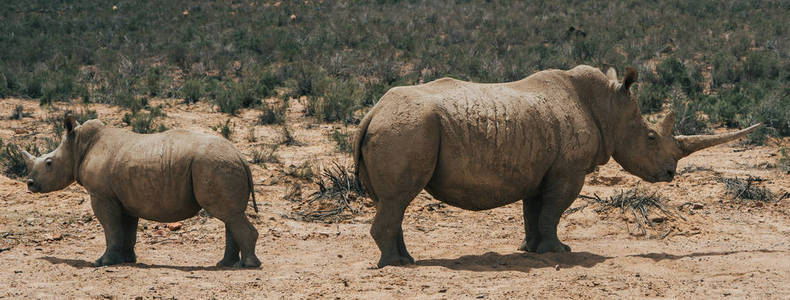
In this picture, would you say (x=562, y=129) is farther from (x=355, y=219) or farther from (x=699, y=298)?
(x=355, y=219)

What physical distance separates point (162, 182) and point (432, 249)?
3.05 meters

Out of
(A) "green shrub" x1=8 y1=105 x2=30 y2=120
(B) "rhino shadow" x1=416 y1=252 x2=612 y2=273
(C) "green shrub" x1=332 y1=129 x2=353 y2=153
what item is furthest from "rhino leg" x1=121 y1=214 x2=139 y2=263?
(A) "green shrub" x1=8 y1=105 x2=30 y2=120

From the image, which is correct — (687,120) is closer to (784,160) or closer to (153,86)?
(784,160)

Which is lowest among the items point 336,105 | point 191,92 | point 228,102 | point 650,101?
point 191,92

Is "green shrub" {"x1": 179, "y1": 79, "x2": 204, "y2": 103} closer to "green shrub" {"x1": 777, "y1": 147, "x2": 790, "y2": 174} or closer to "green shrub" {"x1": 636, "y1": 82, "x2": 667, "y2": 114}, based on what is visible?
"green shrub" {"x1": 636, "y1": 82, "x2": 667, "y2": 114}

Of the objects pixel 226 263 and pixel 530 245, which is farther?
pixel 530 245

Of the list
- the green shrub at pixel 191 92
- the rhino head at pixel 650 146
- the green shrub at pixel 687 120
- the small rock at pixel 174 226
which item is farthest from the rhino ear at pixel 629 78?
the green shrub at pixel 191 92

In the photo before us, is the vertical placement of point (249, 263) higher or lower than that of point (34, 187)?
lower

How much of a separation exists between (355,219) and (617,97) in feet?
12.2

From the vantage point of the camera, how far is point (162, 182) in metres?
7.55

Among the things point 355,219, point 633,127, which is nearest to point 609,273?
point 633,127

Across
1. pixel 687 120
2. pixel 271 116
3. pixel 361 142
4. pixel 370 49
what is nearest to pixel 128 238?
pixel 361 142

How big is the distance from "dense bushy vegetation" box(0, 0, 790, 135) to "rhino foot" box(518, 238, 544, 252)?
25.6 feet

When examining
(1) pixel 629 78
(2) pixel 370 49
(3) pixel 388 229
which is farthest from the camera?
(2) pixel 370 49
